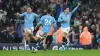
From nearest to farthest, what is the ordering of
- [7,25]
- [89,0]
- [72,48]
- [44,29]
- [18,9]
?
[44,29] → [72,48] → [7,25] → [18,9] → [89,0]

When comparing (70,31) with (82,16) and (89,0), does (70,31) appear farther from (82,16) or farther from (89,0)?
(89,0)

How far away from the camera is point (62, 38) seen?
65.1 feet

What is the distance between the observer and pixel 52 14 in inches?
880

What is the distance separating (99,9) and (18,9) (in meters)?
5.17

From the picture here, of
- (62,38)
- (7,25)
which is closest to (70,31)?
(62,38)

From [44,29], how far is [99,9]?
6.45 meters

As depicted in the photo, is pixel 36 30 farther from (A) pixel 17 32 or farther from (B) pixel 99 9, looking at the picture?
(B) pixel 99 9

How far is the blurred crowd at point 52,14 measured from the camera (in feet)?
66.5

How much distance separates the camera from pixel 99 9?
2336 cm

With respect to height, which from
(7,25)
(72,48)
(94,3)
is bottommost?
(72,48)

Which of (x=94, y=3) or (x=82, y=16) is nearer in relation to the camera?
(x=82, y=16)

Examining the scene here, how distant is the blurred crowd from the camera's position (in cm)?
2028

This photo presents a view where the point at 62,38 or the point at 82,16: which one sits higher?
the point at 82,16

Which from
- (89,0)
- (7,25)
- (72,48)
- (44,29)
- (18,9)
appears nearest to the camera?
(44,29)
